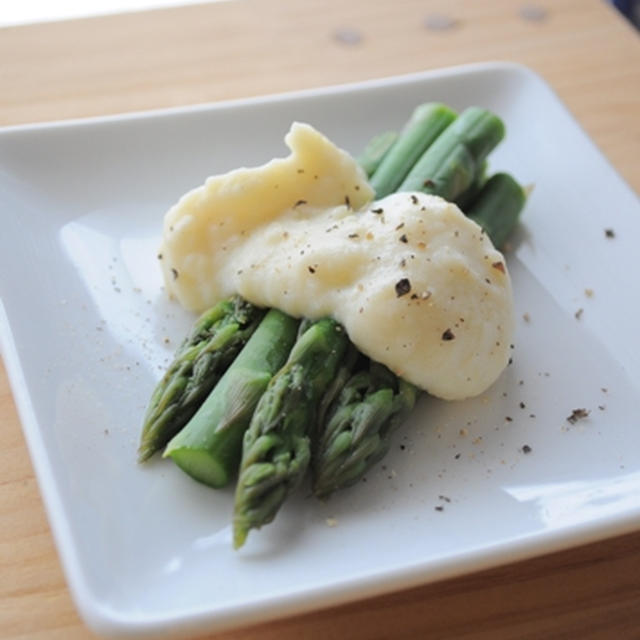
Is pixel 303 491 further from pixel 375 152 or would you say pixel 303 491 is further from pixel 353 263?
pixel 375 152

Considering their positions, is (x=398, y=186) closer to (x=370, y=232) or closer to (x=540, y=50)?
(x=370, y=232)

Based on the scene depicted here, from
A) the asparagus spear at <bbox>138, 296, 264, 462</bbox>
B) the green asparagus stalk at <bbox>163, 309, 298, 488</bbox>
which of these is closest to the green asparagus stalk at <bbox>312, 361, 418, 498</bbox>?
the green asparagus stalk at <bbox>163, 309, 298, 488</bbox>

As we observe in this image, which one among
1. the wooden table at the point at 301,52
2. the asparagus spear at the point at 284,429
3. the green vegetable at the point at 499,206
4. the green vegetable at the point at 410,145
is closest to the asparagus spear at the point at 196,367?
the asparagus spear at the point at 284,429

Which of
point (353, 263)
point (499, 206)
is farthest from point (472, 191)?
point (353, 263)

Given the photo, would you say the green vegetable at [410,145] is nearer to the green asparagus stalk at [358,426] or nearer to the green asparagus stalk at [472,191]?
the green asparagus stalk at [472,191]

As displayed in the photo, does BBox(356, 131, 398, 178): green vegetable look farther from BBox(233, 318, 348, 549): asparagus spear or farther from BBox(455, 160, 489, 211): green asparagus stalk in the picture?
BBox(233, 318, 348, 549): asparagus spear
